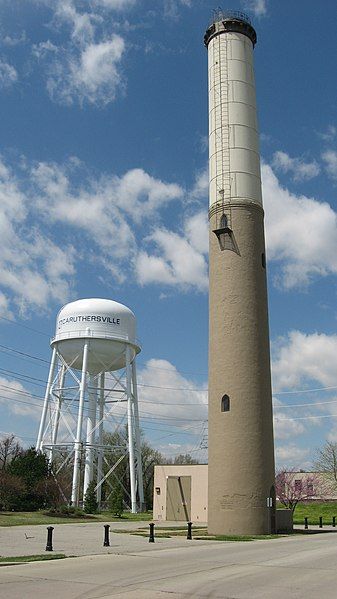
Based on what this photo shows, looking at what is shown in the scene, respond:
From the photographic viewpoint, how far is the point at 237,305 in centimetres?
3073

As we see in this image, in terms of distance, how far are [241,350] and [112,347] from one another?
22.1 metres

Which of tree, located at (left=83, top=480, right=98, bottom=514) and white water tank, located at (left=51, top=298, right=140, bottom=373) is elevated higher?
white water tank, located at (left=51, top=298, right=140, bottom=373)

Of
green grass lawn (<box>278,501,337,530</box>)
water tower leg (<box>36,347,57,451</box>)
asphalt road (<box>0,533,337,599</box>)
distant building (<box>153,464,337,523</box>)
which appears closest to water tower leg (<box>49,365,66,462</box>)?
water tower leg (<box>36,347,57,451</box>)

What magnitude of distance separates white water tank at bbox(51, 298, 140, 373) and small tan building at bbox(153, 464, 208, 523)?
34.2 feet

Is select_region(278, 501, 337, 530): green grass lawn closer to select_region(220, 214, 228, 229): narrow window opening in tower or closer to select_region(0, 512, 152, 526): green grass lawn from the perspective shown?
select_region(0, 512, 152, 526): green grass lawn

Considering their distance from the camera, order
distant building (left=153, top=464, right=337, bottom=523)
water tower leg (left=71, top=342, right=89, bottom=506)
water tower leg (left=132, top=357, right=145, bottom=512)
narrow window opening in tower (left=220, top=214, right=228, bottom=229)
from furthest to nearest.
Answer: water tower leg (left=132, top=357, right=145, bottom=512), water tower leg (left=71, top=342, right=89, bottom=506), distant building (left=153, top=464, right=337, bottom=523), narrow window opening in tower (left=220, top=214, right=228, bottom=229)

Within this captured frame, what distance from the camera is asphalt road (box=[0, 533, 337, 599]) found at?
34.8 feet

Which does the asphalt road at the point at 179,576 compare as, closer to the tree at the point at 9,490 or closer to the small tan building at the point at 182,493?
the small tan building at the point at 182,493

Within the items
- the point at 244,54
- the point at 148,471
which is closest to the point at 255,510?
the point at 244,54

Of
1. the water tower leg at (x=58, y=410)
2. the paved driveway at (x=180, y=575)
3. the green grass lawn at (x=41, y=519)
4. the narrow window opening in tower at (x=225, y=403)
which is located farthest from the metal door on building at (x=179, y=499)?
the paved driveway at (x=180, y=575)

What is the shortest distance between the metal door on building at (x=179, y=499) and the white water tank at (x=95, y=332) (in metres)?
11.5

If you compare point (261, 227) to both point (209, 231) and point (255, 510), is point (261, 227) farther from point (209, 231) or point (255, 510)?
point (255, 510)

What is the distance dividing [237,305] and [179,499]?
2013 centimetres

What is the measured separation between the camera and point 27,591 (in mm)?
10805
